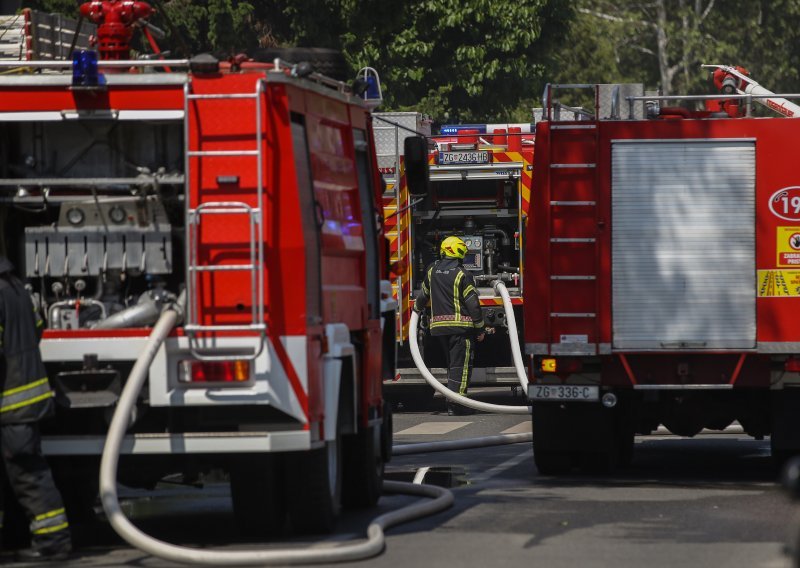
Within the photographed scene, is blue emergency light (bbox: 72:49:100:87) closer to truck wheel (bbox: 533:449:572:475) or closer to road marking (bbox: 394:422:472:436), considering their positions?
truck wheel (bbox: 533:449:572:475)

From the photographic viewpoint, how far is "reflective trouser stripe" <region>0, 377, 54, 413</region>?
351 inches

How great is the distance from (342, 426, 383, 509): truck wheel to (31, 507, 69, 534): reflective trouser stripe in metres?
2.36

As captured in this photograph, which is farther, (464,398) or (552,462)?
(464,398)

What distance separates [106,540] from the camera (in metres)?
9.98

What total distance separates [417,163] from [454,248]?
294 inches

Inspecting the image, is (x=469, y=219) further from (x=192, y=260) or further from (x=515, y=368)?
(x=192, y=260)

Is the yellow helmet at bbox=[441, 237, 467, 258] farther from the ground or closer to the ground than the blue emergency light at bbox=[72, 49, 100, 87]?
closer to the ground

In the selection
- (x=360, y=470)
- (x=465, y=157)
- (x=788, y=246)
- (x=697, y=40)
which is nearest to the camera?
(x=360, y=470)

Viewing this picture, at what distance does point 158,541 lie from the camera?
29.3 ft

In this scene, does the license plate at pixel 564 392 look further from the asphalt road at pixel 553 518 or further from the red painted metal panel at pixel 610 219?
the asphalt road at pixel 553 518

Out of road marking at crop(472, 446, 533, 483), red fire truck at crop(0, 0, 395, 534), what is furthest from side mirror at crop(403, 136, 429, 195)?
road marking at crop(472, 446, 533, 483)

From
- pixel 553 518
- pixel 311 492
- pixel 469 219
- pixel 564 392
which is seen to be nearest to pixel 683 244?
pixel 564 392

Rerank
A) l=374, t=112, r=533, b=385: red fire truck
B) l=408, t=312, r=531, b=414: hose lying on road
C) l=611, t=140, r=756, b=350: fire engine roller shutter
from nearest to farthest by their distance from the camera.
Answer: l=611, t=140, r=756, b=350: fire engine roller shutter
l=408, t=312, r=531, b=414: hose lying on road
l=374, t=112, r=533, b=385: red fire truck

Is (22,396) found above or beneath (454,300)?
above
